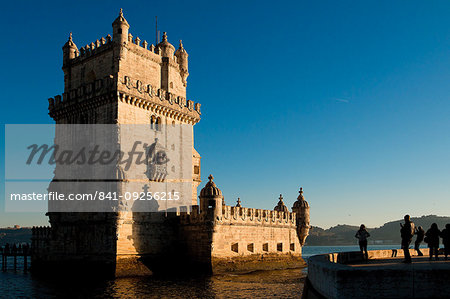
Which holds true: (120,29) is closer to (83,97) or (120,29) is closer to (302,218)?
(83,97)

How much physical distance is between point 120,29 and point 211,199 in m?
15.2

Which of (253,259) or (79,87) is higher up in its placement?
(79,87)

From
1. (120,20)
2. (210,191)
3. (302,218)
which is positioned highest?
(120,20)

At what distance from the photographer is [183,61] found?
42000 millimetres

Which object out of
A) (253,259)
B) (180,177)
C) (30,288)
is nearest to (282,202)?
(253,259)

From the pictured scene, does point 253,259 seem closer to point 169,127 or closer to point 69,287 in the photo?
point 169,127

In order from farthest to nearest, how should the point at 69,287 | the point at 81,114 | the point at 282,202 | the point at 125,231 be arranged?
the point at 282,202 → the point at 81,114 → the point at 125,231 → the point at 69,287

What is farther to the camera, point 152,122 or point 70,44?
point 70,44

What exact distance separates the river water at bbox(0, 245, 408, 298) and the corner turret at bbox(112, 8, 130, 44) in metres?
18.3

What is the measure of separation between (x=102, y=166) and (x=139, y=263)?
306 inches

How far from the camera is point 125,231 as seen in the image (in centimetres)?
3278

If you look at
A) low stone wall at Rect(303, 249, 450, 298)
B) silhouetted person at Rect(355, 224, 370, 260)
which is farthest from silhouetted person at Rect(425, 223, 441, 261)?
low stone wall at Rect(303, 249, 450, 298)

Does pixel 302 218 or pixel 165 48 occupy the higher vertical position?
pixel 165 48

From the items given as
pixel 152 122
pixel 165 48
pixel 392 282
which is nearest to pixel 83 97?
pixel 152 122
